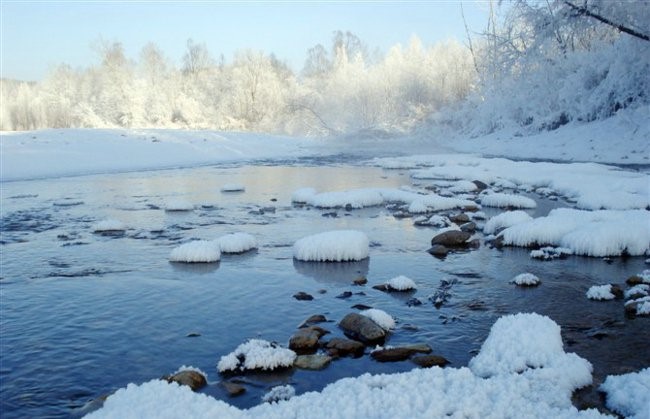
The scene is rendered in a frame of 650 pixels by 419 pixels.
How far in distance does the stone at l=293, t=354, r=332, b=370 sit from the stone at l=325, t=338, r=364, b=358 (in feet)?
0.54

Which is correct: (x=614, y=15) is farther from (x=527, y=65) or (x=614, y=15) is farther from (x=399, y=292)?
(x=399, y=292)

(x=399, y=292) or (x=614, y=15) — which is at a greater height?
(x=614, y=15)

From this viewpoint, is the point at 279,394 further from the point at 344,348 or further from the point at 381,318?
the point at 381,318

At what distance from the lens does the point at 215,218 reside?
14953 millimetres

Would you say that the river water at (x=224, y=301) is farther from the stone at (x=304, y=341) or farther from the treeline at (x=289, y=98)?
the treeline at (x=289, y=98)

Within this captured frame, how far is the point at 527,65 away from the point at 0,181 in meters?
22.8

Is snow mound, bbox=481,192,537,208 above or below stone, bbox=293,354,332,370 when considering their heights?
above

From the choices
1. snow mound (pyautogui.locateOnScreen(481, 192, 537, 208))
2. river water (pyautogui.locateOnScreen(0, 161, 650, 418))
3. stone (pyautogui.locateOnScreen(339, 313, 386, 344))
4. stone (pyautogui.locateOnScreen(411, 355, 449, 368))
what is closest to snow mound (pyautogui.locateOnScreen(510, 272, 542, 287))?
river water (pyautogui.locateOnScreen(0, 161, 650, 418))

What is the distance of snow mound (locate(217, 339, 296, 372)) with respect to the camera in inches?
238

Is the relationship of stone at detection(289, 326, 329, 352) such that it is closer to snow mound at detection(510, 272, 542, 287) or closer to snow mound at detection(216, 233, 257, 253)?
snow mound at detection(510, 272, 542, 287)

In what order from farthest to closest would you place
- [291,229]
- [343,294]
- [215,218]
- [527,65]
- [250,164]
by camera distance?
[250,164] → [527,65] → [215,218] → [291,229] → [343,294]

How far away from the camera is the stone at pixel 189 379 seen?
5.63 metres

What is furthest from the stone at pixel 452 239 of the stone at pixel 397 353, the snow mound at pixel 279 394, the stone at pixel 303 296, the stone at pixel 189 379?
the stone at pixel 189 379

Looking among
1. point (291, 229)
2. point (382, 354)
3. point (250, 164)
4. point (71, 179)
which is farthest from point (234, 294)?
point (250, 164)
